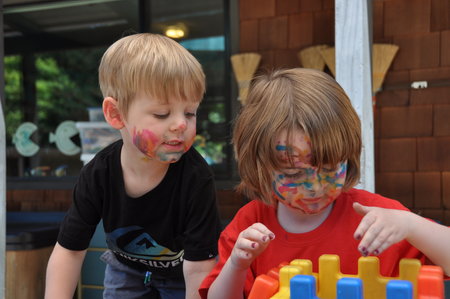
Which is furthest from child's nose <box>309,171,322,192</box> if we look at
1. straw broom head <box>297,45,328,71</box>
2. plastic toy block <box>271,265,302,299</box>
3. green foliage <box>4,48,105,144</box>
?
green foliage <box>4,48,105,144</box>

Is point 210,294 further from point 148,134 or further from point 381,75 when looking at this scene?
point 381,75

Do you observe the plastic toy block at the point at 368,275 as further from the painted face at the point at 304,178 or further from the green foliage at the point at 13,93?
the green foliage at the point at 13,93

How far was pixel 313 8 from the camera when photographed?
143 inches

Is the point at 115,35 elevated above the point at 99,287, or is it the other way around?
the point at 115,35

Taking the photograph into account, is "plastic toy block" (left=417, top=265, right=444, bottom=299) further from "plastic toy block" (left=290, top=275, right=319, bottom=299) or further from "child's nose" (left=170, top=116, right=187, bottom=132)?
"child's nose" (left=170, top=116, right=187, bottom=132)

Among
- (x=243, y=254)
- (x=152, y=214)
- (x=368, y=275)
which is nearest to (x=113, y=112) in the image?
(x=152, y=214)

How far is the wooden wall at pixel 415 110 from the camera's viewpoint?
129 inches

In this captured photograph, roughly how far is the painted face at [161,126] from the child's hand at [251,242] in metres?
0.40

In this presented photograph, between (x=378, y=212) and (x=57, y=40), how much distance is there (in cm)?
472

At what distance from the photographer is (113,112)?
1544mm

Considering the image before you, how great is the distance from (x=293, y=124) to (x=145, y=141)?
0.47m

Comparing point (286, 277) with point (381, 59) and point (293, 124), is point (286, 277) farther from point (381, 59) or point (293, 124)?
point (381, 59)

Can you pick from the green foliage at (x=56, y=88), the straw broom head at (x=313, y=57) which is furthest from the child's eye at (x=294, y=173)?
the green foliage at (x=56, y=88)

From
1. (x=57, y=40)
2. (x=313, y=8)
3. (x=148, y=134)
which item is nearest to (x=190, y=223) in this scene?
(x=148, y=134)
